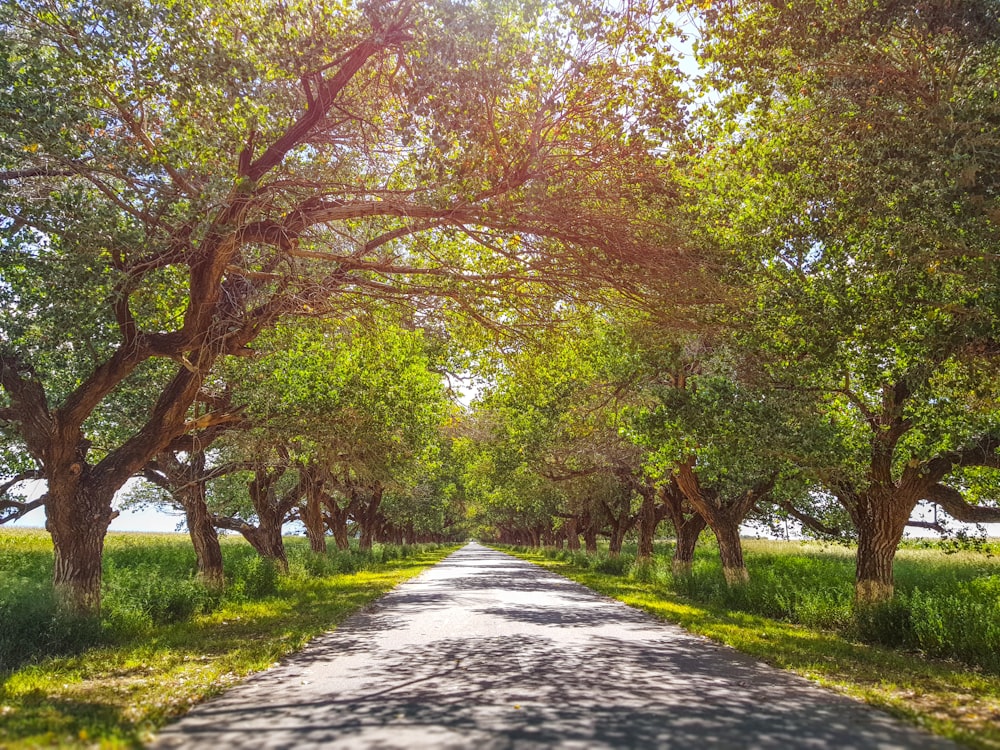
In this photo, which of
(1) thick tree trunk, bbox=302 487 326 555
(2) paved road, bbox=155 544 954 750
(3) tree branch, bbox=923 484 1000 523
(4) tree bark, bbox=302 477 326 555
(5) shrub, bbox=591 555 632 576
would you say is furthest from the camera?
(5) shrub, bbox=591 555 632 576

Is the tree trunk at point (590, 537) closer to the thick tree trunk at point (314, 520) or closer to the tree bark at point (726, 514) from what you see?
the thick tree trunk at point (314, 520)

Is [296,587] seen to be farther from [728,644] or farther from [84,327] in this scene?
[728,644]

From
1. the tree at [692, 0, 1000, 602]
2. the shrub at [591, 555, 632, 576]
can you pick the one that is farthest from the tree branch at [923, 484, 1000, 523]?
the shrub at [591, 555, 632, 576]

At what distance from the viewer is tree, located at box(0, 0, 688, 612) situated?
7988 mm

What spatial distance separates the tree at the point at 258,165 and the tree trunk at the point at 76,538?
0.11 feet

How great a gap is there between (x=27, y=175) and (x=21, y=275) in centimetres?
210

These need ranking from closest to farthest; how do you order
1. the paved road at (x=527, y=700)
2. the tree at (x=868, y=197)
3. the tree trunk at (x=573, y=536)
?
the paved road at (x=527, y=700)
the tree at (x=868, y=197)
the tree trunk at (x=573, y=536)

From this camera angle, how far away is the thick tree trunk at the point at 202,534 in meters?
18.7

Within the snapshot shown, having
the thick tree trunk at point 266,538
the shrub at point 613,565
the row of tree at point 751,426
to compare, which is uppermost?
the row of tree at point 751,426

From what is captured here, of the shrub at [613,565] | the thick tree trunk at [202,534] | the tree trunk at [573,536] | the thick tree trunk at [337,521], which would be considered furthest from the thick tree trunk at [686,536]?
the tree trunk at [573,536]

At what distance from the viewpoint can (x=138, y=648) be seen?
975cm

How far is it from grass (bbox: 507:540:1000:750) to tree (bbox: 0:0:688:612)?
586 cm

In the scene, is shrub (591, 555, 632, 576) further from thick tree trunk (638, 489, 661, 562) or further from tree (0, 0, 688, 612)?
tree (0, 0, 688, 612)

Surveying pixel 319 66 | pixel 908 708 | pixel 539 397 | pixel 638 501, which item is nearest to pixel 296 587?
pixel 539 397
